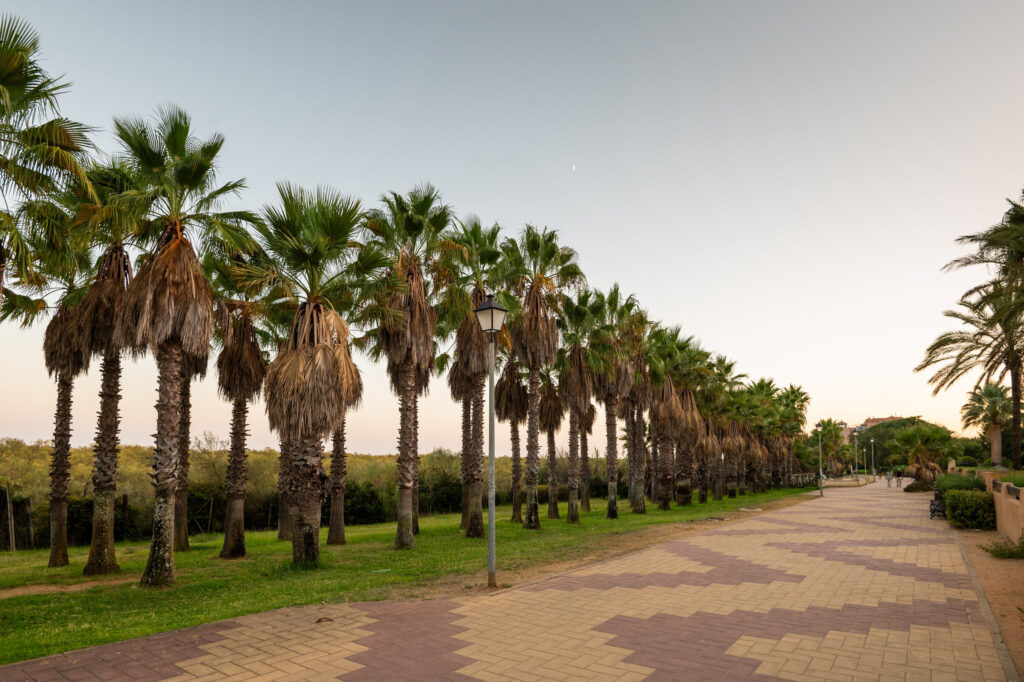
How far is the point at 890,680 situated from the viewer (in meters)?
6.00

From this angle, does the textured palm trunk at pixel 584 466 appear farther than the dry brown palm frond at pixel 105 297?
Yes

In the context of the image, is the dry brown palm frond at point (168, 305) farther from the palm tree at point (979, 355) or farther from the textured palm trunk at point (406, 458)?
the palm tree at point (979, 355)

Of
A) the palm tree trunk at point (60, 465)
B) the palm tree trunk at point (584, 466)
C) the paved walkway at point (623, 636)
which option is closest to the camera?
the paved walkway at point (623, 636)

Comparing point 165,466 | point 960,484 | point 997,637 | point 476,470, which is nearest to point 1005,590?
point 997,637

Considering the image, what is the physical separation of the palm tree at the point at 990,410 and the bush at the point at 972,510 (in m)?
29.5

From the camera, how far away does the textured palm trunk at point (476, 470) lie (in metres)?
Answer: 21.2

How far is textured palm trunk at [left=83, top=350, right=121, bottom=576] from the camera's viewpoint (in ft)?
48.4

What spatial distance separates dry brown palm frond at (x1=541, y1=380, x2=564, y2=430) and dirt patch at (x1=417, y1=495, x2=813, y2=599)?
9973mm

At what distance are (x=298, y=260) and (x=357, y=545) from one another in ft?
37.6

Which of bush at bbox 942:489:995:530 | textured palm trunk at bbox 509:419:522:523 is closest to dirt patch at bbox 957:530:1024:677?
bush at bbox 942:489:995:530

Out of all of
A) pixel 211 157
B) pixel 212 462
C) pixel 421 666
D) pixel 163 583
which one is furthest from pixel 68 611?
pixel 212 462

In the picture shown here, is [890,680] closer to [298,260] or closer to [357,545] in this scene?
[298,260]

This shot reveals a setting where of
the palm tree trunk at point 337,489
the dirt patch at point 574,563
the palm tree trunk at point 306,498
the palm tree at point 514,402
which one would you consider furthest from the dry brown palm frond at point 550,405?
the palm tree trunk at point 306,498

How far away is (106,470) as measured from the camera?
15.0m
